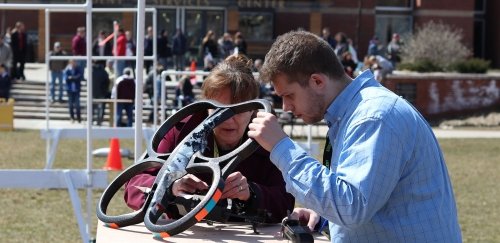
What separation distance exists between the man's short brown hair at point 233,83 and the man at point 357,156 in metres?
1.03

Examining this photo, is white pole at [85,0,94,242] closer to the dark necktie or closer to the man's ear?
the dark necktie

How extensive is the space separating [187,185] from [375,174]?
1045 mm

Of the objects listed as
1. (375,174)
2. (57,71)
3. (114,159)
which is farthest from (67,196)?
(57,71)

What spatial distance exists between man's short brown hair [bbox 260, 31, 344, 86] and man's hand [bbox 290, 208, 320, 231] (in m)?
0.99

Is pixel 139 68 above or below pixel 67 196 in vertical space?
above

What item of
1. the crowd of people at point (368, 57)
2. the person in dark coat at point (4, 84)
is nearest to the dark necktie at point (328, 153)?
the crowd of people at point (368, 57)

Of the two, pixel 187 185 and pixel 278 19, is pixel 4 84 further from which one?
pixel 187 185

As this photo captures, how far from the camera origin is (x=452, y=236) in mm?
3346

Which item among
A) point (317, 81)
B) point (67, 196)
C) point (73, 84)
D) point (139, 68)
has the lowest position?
point (67, 196)

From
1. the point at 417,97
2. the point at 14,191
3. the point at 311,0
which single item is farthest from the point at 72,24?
the point at 14,191

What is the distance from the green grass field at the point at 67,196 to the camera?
9695mm

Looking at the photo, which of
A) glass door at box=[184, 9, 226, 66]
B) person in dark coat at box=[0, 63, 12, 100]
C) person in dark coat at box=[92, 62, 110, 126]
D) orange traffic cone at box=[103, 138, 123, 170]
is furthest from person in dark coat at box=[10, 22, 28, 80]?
orange traffic cone at box=[103, 138, 123, 170]

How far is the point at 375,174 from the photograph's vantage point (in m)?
3.10

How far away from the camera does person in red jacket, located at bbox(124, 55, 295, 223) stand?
4.25 meters
